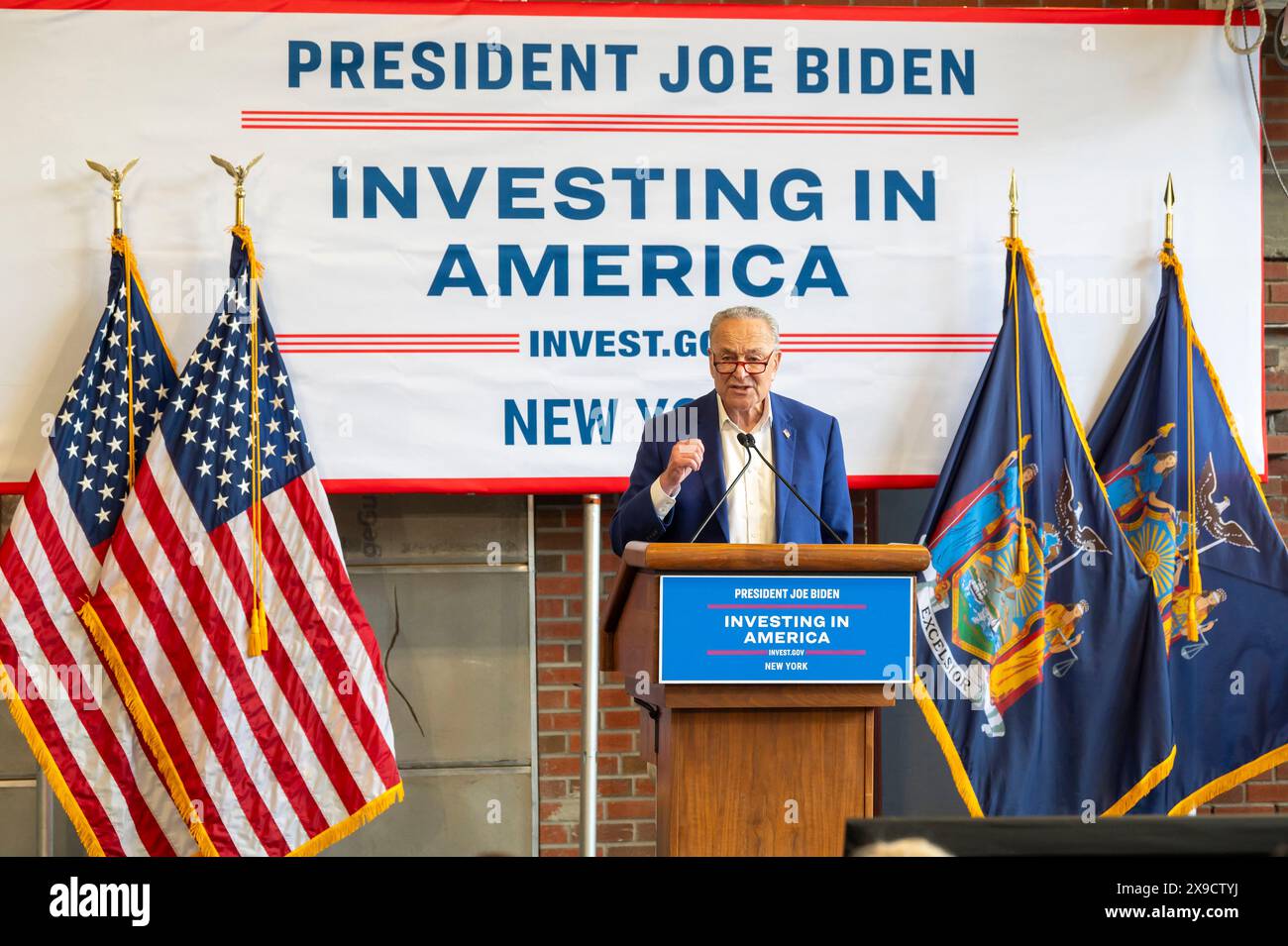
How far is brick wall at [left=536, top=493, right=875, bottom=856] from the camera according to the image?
3.96m

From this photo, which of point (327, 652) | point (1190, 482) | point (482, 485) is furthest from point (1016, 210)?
point (327, 652)

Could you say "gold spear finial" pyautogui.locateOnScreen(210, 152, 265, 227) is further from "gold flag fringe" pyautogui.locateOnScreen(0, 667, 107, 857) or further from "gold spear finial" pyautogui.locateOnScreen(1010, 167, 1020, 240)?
"gold spear finial" pyautogui.locateOnScreen(1010, 167, 1020, 240)

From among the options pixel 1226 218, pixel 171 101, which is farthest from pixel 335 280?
pixel 1226 218

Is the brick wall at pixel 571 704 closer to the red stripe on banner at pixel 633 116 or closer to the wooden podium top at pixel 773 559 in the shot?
the red stripe on banner at pixel 633 116

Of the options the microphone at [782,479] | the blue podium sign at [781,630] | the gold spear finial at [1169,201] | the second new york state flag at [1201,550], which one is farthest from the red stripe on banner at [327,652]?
the gold spear finial at [1169,201]

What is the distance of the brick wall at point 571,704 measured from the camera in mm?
3957

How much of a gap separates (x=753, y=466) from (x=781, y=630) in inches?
31.3

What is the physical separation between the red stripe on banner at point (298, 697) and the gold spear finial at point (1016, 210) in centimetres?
231

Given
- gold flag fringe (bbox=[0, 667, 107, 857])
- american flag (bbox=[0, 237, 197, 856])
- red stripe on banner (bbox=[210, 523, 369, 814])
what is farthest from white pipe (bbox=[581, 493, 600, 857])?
gold flag fringe (bbox=[0, 667, 107, 857])

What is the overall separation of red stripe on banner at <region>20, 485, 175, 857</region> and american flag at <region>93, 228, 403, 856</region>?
89mm

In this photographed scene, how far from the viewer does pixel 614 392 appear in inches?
148

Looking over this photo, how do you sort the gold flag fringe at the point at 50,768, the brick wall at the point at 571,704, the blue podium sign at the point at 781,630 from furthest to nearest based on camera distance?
the brick wall at the point at 571,704
the gold flag fringe at the point at 50,768
the blue podium sign at the point at 781,630

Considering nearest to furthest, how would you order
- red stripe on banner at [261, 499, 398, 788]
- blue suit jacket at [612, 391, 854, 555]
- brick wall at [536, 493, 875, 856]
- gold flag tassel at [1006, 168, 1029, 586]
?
1. blue suit jacket at [612, 391, 854, 555]
2. red stripe on banner at [261, 499, 398, 788]
3. gold flag tassel at [1006, 168, 1029, 586]
4. brick wall at [536, 493, 875, 856]
